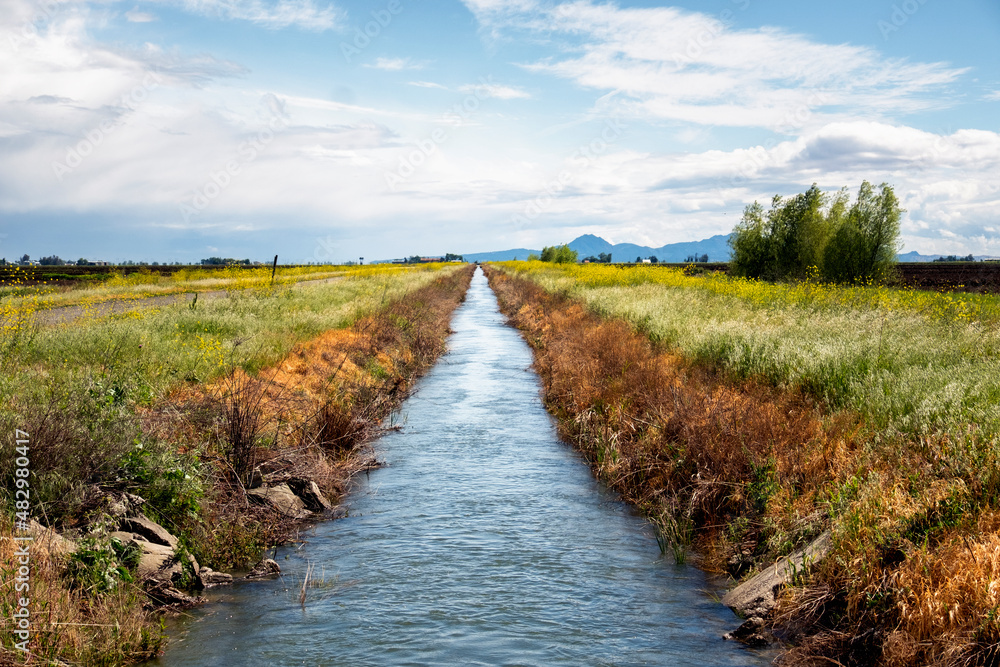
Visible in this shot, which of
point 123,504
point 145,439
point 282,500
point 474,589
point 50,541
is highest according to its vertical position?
point 145,439

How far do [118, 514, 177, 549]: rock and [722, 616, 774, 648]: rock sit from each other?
5.79m

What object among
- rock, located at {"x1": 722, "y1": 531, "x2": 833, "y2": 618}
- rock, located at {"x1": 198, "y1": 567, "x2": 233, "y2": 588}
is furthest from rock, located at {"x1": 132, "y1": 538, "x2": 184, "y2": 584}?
rock, located at {"x1": 722, "y1": 531, "x2": 833, "y2": 618}

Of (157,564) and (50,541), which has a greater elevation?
(50,541)

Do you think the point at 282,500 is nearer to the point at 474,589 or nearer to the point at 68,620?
the point at 474,589

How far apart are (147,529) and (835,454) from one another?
A: 7.74m

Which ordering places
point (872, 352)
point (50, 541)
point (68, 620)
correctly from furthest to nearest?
point (872, 352) < point (50, 541) < point (68, 620)

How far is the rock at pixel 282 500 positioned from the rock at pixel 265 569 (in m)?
1.20

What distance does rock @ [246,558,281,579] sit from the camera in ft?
25.8

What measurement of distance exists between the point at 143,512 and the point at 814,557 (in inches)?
273

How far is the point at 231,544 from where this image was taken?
811 cm

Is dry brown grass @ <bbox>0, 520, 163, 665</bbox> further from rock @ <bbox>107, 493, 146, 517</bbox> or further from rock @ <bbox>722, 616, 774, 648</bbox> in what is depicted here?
rock @ <bbox>722, 616, 774, 648</bbox>

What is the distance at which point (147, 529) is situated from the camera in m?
7.06

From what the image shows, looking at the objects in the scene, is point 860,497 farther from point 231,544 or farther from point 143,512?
point 143,512

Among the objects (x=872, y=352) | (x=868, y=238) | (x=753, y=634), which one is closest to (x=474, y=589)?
(x=753, y=634)
